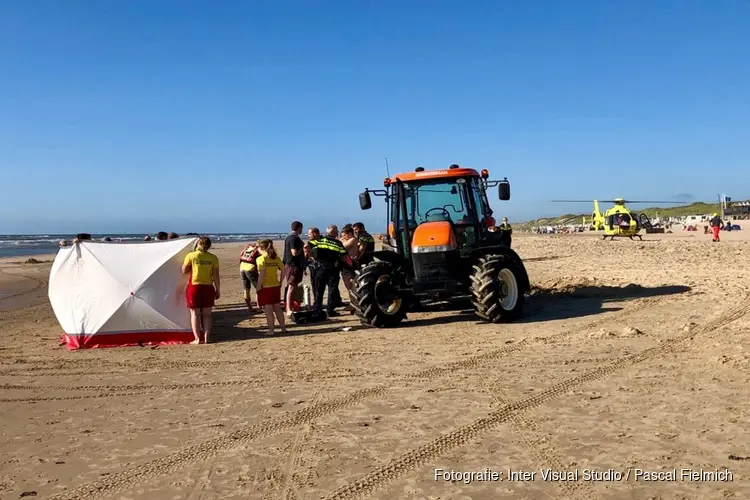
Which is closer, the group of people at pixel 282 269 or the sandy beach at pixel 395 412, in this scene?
the sandy beach at pixel 395 412

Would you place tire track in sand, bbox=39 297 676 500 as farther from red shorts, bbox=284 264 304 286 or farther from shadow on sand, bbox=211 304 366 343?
red shorts, bbox=284 264 304 286

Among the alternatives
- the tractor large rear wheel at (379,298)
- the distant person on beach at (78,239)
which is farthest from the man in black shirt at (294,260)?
the distant person on beach at (78,239)

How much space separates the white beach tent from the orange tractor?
103 inches

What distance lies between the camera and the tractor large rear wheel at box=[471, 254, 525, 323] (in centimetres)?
868

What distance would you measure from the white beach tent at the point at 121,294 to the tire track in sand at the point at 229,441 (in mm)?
3845

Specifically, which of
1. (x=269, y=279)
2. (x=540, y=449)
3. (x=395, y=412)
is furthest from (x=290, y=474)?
(x=269, y=279)

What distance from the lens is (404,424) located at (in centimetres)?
465

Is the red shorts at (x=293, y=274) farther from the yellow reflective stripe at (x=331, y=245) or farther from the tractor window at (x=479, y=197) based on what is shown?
the tractor window at (x=479, y=197)

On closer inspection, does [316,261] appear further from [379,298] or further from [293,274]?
[379,298]

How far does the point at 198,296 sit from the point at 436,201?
3.93 m

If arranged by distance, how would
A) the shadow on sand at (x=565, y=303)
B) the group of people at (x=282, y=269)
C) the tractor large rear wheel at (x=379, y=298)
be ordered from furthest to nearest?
1. the shadow on sand at (x=565, y=303)
2. the tractor large rear wheel at (x=379, y=298)
3. the group of people at (x=282, y=269)

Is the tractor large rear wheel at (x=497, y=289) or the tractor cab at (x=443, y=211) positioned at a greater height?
the tractor cab at (x=443, y=211)

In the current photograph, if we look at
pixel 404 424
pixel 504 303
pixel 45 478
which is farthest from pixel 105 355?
pixel 504 303

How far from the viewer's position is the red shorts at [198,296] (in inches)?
328
